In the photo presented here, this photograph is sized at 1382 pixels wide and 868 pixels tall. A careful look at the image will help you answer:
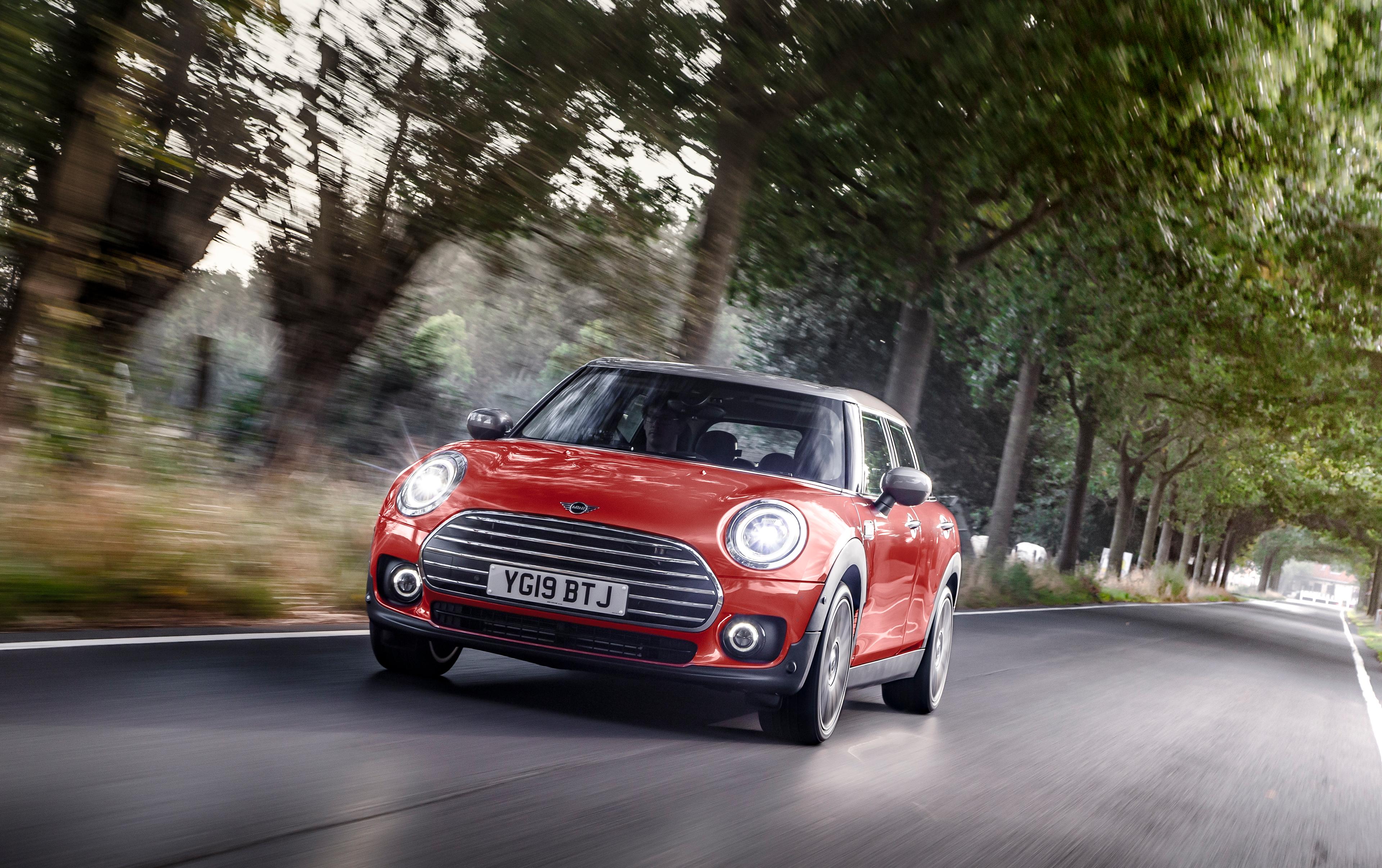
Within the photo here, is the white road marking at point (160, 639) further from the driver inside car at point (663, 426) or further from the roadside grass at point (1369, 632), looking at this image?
the roadside grass at point (1369, 632)

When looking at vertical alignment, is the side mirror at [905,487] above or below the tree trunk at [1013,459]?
below

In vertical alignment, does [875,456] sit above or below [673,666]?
above

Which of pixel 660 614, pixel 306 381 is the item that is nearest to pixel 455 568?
pixel 660 614

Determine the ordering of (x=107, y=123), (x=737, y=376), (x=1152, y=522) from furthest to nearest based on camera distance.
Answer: (x=1152, y=522) < (x=107, y=123) < (x=737, y=376)

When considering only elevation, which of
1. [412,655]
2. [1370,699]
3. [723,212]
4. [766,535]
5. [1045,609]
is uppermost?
[723,212]

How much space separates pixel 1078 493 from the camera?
31.8 m

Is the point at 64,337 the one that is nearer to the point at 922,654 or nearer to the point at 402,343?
the point at 922,654

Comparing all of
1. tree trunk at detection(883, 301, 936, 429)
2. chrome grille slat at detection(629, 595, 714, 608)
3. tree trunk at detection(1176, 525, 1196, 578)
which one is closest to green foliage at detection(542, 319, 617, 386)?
chrome grille slat at detection(629, 595, 714, 608)

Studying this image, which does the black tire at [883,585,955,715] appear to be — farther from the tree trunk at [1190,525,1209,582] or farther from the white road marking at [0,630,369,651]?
the tree trunk at [1190,525,1209,582]

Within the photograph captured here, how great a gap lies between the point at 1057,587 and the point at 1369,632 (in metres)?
21.8

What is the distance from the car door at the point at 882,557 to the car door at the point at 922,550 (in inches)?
3.0

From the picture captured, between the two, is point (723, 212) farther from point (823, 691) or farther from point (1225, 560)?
point (1225, 560)

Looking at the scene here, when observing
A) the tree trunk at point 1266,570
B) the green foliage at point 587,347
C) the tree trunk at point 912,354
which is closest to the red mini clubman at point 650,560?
the green foliage at point 587,347

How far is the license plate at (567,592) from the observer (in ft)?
16.9
